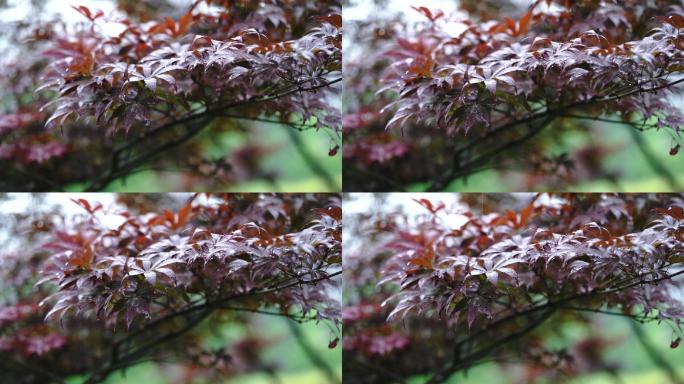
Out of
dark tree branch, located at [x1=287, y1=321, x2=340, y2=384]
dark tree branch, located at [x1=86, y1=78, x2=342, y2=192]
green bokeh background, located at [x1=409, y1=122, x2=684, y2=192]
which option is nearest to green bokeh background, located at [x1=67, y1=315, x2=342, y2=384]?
dark tree branch, located at [x1=287, y1=321, x2=340, y2=384]

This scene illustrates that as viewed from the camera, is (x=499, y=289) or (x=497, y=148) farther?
(x=497, y=148)

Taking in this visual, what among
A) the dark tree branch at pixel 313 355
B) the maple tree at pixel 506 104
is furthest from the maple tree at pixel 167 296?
the maple tree at pixel 506 104

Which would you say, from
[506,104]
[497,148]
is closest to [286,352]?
[497,148]


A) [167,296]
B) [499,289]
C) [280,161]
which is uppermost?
[280,161]

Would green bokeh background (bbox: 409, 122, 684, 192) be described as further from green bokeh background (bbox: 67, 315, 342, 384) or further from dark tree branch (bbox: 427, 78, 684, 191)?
green bokeh background (bbox: 67, 315, 342, 384)

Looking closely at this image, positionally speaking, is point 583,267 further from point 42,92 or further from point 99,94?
point 42,92

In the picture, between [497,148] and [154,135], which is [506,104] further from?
[154,135]

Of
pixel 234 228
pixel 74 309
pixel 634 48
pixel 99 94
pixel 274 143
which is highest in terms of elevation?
pixel 634 48

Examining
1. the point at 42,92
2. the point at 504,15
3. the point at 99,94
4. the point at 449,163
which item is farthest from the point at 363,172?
the point at 42,92
